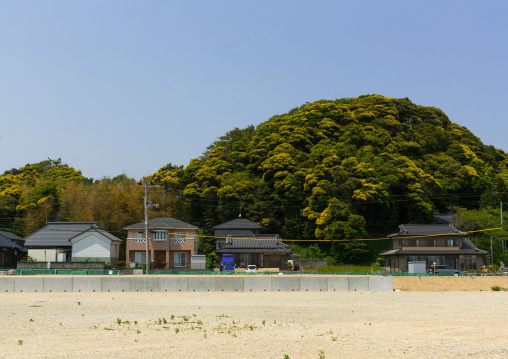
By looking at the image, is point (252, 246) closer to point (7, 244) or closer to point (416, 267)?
point (416, 267)

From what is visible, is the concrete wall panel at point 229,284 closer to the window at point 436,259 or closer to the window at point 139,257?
the window at point 139,257

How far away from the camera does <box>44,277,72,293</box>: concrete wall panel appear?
1129 inches

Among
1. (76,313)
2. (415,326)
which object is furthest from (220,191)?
(415,326)

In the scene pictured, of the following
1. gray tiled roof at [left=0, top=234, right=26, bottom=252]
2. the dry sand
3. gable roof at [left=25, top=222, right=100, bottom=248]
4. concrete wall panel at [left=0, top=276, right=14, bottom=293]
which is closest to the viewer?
the dry sand

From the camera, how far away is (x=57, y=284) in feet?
94.2

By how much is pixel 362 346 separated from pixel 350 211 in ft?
138

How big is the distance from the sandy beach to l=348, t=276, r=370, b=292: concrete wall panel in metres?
7.99

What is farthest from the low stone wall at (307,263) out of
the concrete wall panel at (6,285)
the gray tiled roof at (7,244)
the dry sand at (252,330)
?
the gray tiled roof at (7,244)

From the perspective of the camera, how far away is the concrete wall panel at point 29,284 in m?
28.6

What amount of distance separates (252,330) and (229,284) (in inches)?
646

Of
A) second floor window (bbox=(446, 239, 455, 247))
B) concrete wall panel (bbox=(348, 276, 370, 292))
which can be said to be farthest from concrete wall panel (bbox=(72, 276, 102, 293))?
second floor window (bbox=(446, 239, 455, 247))

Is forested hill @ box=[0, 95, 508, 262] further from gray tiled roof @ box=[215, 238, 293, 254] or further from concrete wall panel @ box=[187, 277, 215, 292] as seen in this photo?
concrete wall panel @ box=[187, 277, 215, 292]

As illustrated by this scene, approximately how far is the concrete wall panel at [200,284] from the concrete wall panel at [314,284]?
5.44m

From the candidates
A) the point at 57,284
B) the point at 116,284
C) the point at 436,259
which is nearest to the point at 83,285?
the point at 57,284
